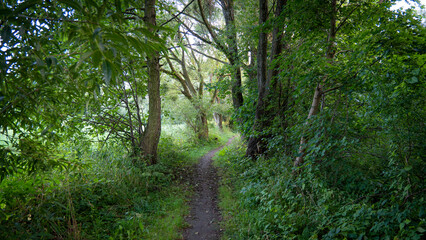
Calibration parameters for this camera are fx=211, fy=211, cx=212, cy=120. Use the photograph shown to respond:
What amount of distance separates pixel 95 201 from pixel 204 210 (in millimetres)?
2649

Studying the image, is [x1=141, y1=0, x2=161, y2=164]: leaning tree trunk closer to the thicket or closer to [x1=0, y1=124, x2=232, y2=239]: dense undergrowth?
[x1=0, y1=124, x2=232, y2=239]: dense undergrowth

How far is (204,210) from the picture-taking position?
18.6 ft

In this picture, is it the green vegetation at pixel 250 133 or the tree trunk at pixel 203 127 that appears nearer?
the green vegetation at pixel 250 133

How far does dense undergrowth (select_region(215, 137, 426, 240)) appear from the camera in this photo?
102 inches

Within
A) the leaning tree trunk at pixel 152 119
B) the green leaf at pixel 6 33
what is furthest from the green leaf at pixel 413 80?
the leaning tree trunk at pixel 152 119

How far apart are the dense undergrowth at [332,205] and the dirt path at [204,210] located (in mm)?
304

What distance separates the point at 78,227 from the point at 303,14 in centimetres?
582

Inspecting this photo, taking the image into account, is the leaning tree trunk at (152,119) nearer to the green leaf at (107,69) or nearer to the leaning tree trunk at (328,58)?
the leaning tree trunk at (328,58)

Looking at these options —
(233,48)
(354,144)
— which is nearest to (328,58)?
(354,144)

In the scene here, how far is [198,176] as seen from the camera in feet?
27.9

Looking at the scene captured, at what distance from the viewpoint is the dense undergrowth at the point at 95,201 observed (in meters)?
3.23

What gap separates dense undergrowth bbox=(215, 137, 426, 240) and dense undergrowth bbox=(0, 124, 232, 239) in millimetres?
1642

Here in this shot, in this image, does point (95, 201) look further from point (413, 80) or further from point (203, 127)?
point (203, 127)

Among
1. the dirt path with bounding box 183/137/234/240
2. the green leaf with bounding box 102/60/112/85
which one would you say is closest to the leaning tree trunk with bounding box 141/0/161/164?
the dirt path with bounding box 183/137/234/240
